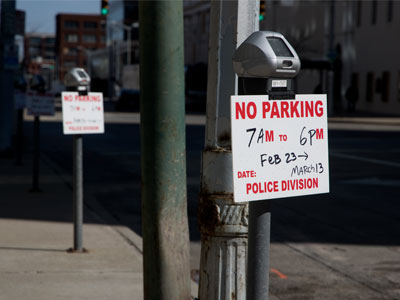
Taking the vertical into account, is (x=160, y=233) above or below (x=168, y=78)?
below

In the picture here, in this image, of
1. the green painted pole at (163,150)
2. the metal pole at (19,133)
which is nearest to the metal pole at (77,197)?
the green painted pole at (163,150)

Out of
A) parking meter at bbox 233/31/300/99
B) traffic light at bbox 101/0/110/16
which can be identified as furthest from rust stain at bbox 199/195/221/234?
traffic light at bbox 101/0/110/16

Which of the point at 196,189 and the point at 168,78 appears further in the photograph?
the point at 196,189

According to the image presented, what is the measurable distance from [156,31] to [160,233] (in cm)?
108

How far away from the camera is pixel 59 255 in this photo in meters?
7.86

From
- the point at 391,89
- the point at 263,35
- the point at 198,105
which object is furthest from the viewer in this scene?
the point at 198,105

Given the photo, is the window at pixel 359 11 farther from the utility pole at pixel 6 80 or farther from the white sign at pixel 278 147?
the white sign at pixel 278 147

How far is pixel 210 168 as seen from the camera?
4488 millimetres

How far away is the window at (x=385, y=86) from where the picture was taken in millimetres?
50656

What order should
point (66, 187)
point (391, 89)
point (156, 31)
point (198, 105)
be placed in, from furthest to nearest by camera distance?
1. point (198, 105)
2. point (391, 89)
3. point (66, 187)
4. point (156, 31)

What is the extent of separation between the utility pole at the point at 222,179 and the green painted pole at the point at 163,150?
0.47 feet

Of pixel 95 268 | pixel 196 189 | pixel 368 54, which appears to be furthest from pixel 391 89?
pixel 95 268

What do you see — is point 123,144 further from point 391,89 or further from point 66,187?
point 391,89

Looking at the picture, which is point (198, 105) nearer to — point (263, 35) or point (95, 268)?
point (95, 268)
